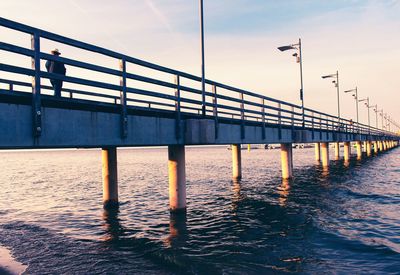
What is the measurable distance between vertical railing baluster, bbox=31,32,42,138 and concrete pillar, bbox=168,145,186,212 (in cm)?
726

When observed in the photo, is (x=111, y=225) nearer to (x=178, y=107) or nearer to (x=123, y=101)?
(x=178, y=107)

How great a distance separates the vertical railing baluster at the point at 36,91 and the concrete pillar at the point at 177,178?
7259 millimetres

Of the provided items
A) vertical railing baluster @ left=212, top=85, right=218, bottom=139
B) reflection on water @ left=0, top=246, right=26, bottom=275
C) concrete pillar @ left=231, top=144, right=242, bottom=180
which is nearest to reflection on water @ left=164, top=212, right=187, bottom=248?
vertical railing baluster @ left=212, top=85, right=218, bottom=139

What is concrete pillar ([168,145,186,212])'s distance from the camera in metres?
13.7

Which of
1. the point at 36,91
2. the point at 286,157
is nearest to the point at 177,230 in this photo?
the point at 36,91

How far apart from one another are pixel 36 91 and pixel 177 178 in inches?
304

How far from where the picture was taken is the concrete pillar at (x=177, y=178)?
1373 centimetres

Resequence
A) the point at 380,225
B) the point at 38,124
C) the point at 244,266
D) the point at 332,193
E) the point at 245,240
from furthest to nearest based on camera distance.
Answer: the point at 332,193 → the point at 380,225 → the point at 245,240 → the point at 244,266 → the point at 38,124

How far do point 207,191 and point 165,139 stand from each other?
11600 mm

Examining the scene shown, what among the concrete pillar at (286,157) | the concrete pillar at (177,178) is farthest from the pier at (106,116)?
the concrete pillar at (286,157)

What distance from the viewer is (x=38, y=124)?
6.97m

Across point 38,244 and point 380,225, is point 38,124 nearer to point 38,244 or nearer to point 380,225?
point 38,244

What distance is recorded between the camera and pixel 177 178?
13703mm

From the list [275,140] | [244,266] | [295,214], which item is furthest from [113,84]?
[275,140]
